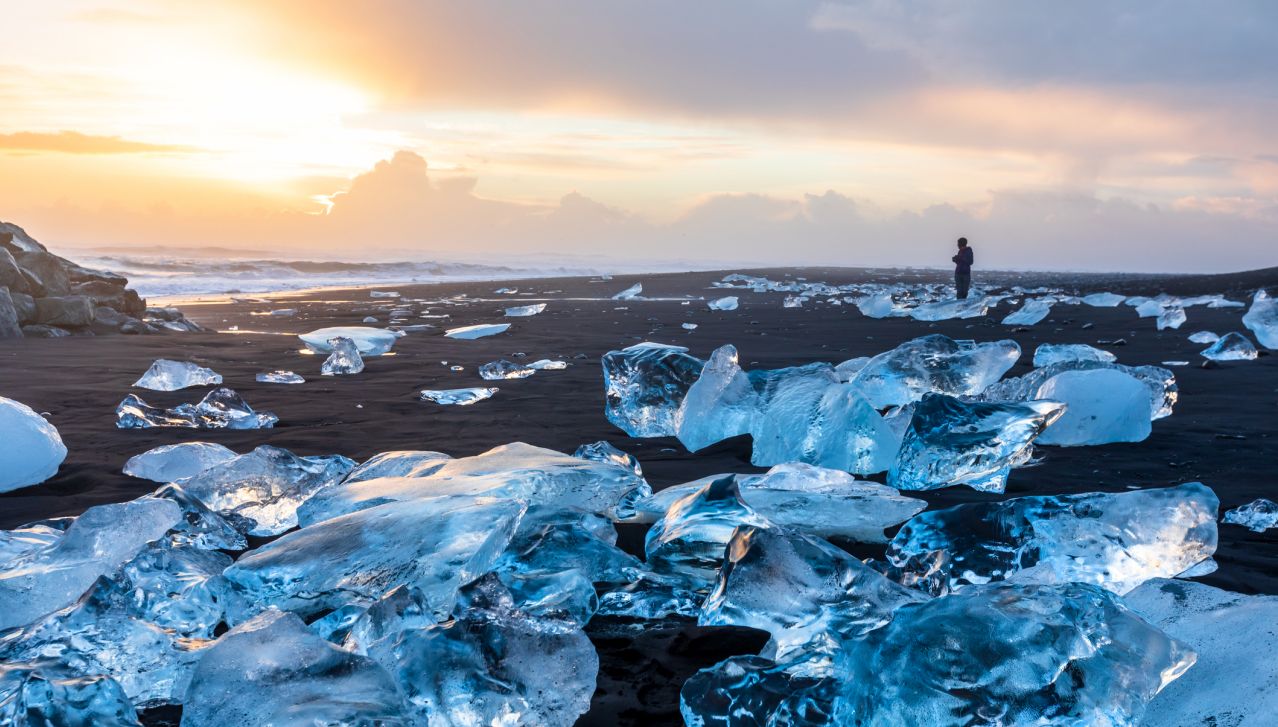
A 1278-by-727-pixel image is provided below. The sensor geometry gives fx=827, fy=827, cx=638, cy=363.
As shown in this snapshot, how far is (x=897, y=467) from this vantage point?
274 centimetres

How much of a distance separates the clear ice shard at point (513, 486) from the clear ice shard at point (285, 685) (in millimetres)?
719

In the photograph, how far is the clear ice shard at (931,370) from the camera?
3762 millimetres

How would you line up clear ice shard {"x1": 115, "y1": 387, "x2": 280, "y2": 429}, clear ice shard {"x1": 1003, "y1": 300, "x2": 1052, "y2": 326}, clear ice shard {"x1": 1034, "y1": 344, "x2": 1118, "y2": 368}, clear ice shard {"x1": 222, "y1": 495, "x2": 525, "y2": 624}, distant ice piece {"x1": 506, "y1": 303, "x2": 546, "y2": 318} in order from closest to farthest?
clear ice shard {"x1": 222, "y1": 495, "x2": 525, "y2": 624}
clear ice shard {"x1": 115, "y1": 387, "x2": 280, "y2": 429}
clear ice shard {"x1": 1034, "y1": 344, "x2": 1118, "y2": 368}
clear ice shard {"x1": 1003, "y1": 300, "x2": 1052, "y2": 326}
distant ice piece {"x1": 506, "y1": 303, "x2": 546, "y2": 318}

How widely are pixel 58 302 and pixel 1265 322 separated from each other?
1053 cm

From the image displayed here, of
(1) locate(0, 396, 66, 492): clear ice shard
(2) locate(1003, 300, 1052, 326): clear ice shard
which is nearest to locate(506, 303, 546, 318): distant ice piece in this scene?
(2) locate(1003, 300, 1052, 326): clear ice shard

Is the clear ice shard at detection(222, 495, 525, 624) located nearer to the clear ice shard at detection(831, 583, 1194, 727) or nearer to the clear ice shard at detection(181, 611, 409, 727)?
the clear ice shard at detection(181, 611, 409, 727)

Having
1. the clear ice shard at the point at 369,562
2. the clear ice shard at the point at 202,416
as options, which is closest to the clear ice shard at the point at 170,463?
the clear ice shard at the point at 202,416

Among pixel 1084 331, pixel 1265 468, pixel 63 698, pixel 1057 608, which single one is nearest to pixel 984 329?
pixel 1084 331

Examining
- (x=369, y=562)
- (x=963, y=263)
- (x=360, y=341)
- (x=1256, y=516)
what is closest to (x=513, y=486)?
(x=369, y=562)

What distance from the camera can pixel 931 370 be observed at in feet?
12.4

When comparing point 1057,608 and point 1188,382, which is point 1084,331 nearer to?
point 1188,382

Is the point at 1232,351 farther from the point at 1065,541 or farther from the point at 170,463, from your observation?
the point at 170,463

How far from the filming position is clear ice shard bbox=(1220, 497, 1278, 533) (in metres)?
2.20

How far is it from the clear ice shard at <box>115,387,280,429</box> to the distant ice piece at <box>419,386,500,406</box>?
78 cm
